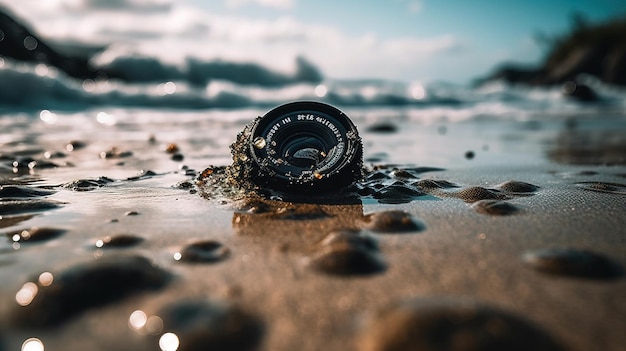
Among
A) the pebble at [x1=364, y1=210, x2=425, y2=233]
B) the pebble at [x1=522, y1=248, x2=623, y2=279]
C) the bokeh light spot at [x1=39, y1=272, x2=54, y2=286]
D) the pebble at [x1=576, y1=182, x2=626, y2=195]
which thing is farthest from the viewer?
the pebble at [x1=576, y1=182, x2=626, y2=195]

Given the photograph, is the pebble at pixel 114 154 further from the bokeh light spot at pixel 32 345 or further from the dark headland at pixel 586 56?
the dark headland at pixel 586 56

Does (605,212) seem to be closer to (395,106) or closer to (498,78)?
(395,106)

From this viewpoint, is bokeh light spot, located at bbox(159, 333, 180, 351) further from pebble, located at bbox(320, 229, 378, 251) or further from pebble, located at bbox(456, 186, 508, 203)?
pebble, located at bbox(456, 186, 508, 203)

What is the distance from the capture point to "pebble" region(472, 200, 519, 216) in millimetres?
2102

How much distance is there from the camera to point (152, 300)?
1.21m

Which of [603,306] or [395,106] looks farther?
[395,106]

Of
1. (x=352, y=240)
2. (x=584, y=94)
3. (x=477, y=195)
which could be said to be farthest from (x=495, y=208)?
(x=584, y=94)

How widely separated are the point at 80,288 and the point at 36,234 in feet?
2.11

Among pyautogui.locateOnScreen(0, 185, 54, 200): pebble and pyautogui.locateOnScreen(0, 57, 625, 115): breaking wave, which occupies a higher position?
pyautogui.locateOnScreen(0, 57, 625, 115): breaking wave

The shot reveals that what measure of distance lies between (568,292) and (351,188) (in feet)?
4.83

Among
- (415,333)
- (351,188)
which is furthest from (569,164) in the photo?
(415,333)

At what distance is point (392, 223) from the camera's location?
1916 mm

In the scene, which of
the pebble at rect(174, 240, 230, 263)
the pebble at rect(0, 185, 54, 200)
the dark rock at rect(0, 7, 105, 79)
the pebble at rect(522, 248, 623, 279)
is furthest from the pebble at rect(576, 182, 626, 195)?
the dark rock at rect(0, 7, 105, 79)

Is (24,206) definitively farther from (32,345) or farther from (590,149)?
(590,149)
